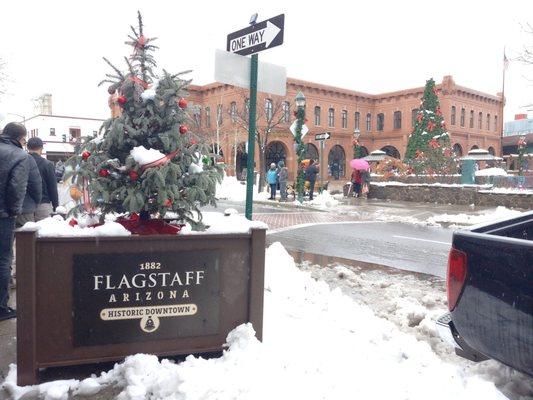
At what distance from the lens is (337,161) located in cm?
4488

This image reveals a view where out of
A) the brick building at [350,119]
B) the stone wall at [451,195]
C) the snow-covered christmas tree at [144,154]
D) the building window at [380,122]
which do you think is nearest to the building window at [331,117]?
A: the brick building at [350,119]

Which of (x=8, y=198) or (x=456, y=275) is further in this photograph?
(x=8, y=198)

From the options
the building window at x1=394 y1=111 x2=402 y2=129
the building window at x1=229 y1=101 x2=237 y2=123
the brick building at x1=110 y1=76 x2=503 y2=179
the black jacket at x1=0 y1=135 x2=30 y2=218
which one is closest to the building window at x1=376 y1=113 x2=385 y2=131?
the brick building at x1=110 y1=76 x2=503 y2=179

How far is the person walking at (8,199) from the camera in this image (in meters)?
4.11

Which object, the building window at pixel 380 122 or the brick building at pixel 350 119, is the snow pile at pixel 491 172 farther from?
the building window at pixel 380 122

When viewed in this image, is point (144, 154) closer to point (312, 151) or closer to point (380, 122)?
point (312, 151)

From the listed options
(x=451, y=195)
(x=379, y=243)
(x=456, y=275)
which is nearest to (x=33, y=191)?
(x=456, y=275)

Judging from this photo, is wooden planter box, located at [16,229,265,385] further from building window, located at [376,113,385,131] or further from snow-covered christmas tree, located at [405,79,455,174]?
building window, located at [376,113,385,131]

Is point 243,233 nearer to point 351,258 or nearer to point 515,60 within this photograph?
point 351,258

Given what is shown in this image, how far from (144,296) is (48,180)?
3560mm

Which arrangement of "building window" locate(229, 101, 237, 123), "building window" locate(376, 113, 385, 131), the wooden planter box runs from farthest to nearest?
"building window" locate(376, 113, 385, 131) < "building window" locate(229, 101, 237, 123) < the wooden planter box

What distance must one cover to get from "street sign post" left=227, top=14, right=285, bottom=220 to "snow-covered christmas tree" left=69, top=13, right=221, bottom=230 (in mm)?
1384

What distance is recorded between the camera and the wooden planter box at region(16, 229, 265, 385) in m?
2.80

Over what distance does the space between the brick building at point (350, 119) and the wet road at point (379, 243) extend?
25251 mm
